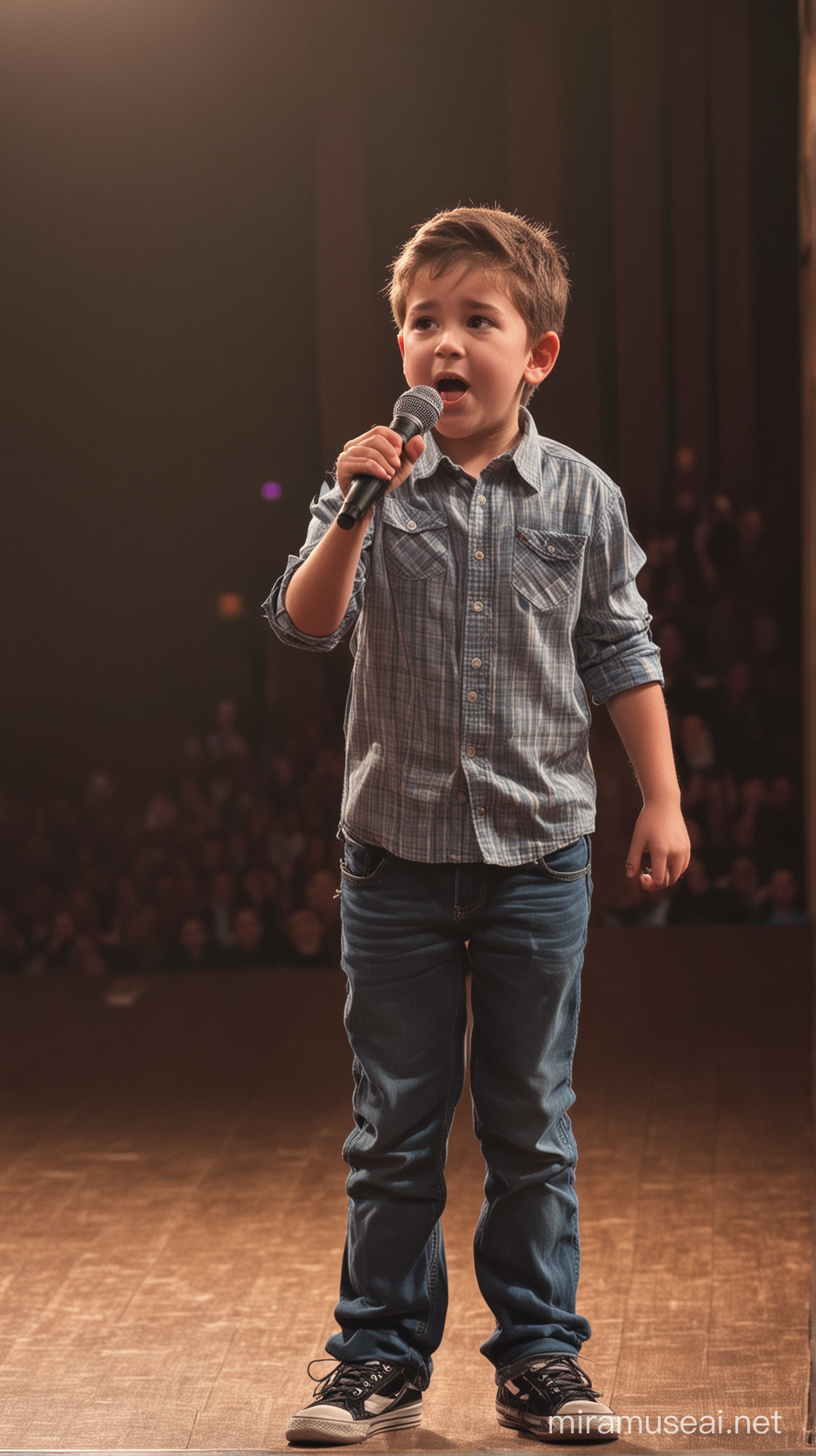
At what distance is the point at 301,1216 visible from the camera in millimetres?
2146

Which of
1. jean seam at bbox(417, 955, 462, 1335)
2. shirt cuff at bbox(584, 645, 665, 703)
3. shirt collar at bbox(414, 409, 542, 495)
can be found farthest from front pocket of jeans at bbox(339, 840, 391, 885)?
shirt collar at bbox(414, 409, 542, 495)

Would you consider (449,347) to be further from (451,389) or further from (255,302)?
(255,302)

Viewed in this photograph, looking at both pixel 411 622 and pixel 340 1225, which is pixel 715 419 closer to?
pixel 340 1225

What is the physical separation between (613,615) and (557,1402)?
2.35ft

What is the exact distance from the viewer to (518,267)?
1.39 meters

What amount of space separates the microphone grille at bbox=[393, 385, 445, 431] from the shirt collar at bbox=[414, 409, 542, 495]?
0.36 ft

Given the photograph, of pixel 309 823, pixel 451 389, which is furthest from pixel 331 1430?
pixel 309 823

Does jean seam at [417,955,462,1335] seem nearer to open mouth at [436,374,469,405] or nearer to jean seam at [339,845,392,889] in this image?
jean seam at [339,845,392,889]

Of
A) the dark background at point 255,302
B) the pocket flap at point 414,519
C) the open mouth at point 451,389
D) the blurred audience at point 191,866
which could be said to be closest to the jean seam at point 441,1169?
the pocket flap at point 414,519

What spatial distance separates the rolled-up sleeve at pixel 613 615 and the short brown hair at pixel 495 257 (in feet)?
0.60

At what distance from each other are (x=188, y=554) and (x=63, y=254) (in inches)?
34.3

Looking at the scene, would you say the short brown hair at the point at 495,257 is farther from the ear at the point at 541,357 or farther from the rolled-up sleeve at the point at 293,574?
the rolled-up sleeve at the point at 293,574

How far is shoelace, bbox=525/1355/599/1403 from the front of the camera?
1407 mm

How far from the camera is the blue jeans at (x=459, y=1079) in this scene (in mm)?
1408
